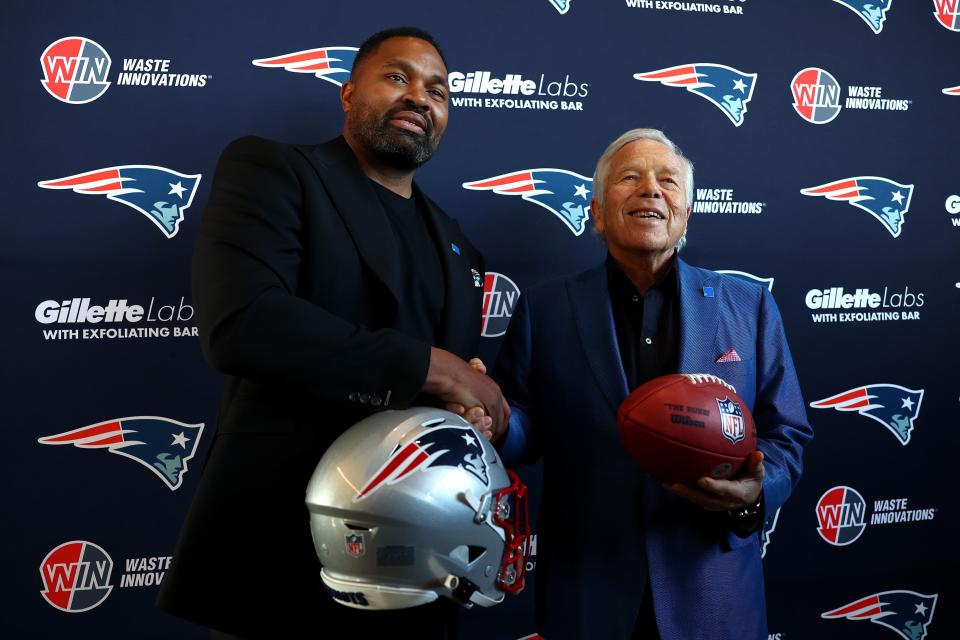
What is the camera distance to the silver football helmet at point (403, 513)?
132 cm

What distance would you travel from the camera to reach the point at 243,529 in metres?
1.43

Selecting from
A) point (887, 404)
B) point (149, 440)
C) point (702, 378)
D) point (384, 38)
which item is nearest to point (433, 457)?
point (702, 378)

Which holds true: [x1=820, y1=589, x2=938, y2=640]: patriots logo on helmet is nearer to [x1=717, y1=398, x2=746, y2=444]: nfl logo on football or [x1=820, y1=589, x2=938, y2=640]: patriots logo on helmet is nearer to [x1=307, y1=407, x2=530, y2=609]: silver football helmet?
[x1=717, y1=398, x2=746, y2=444]: nfl logo on football

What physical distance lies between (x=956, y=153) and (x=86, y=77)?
2.75 meters

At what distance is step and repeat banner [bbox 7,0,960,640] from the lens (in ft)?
6.64

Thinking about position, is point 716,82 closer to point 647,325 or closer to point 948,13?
point 948,13

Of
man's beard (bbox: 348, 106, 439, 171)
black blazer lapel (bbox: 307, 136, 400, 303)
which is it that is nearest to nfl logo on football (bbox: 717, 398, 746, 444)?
black blazer lapel (bbox: 307, 136, 400, 303)

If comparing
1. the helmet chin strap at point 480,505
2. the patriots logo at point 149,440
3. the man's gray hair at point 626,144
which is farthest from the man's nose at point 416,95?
the patriots logo at point 149,440

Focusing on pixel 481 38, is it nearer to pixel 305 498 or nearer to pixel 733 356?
pixel 733 356

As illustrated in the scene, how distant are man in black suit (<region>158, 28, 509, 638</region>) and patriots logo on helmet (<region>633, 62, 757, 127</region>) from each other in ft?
3.76

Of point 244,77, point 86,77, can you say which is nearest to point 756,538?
point 244,77

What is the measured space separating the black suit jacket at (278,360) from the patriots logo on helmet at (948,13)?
2.29 m

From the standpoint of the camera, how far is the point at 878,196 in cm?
266

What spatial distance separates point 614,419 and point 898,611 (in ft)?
5.59
